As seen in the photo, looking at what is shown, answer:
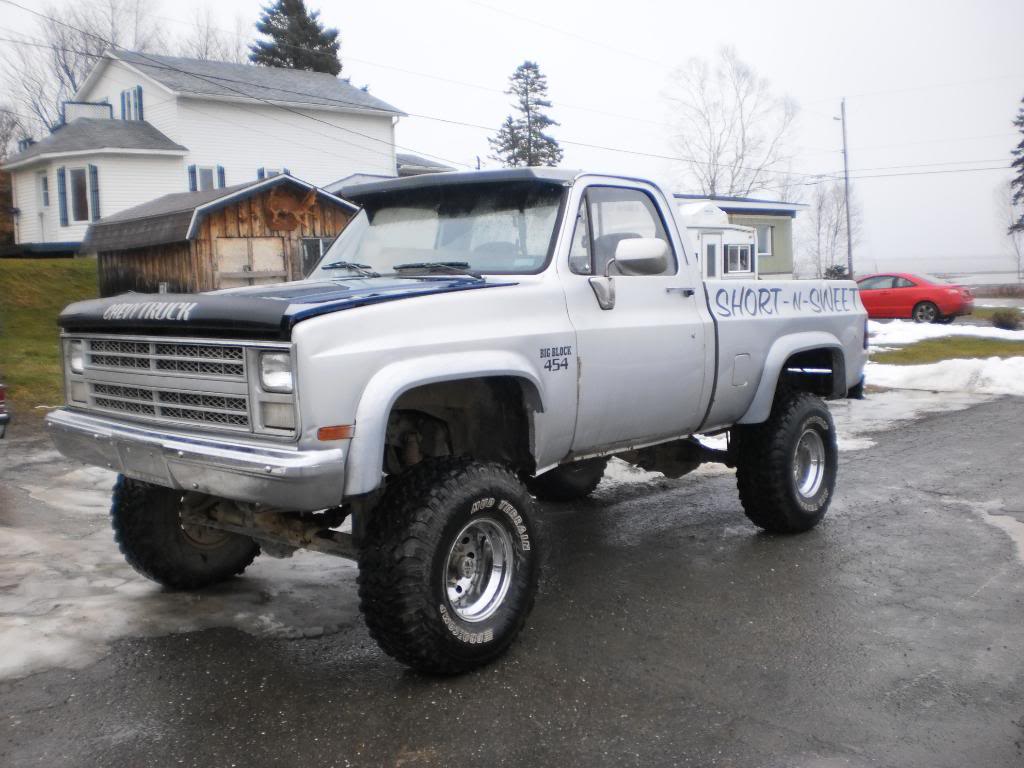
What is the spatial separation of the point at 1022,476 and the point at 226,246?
17.0 metres

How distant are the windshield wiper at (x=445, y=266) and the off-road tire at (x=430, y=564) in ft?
3.50

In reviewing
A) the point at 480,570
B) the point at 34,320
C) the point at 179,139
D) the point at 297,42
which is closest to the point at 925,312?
the point at 34,320

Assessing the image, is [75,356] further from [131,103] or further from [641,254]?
[131,103]

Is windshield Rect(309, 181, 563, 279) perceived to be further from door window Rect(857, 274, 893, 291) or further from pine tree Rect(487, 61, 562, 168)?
pine tree Rect(487, 61, 562, 168)

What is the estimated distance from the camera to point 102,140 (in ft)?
102

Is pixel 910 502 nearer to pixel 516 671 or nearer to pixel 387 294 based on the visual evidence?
pixel 516 671

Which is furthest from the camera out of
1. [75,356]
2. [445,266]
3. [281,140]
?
[281,140]

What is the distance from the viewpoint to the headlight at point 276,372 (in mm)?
3648

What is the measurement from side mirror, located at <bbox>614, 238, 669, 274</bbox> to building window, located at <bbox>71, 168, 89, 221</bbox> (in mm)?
30484

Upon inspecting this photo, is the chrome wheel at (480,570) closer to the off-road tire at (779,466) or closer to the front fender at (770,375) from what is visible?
the front fender at (770,375)

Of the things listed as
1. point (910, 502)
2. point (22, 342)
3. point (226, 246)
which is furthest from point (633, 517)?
point (226, 246)

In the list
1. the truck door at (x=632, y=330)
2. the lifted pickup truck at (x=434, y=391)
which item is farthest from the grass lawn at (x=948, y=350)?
the truck door at (x=632, y=330)

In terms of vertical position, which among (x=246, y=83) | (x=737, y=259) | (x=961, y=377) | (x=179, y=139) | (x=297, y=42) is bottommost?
(x=961, y=377)

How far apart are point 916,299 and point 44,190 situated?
27879mm
